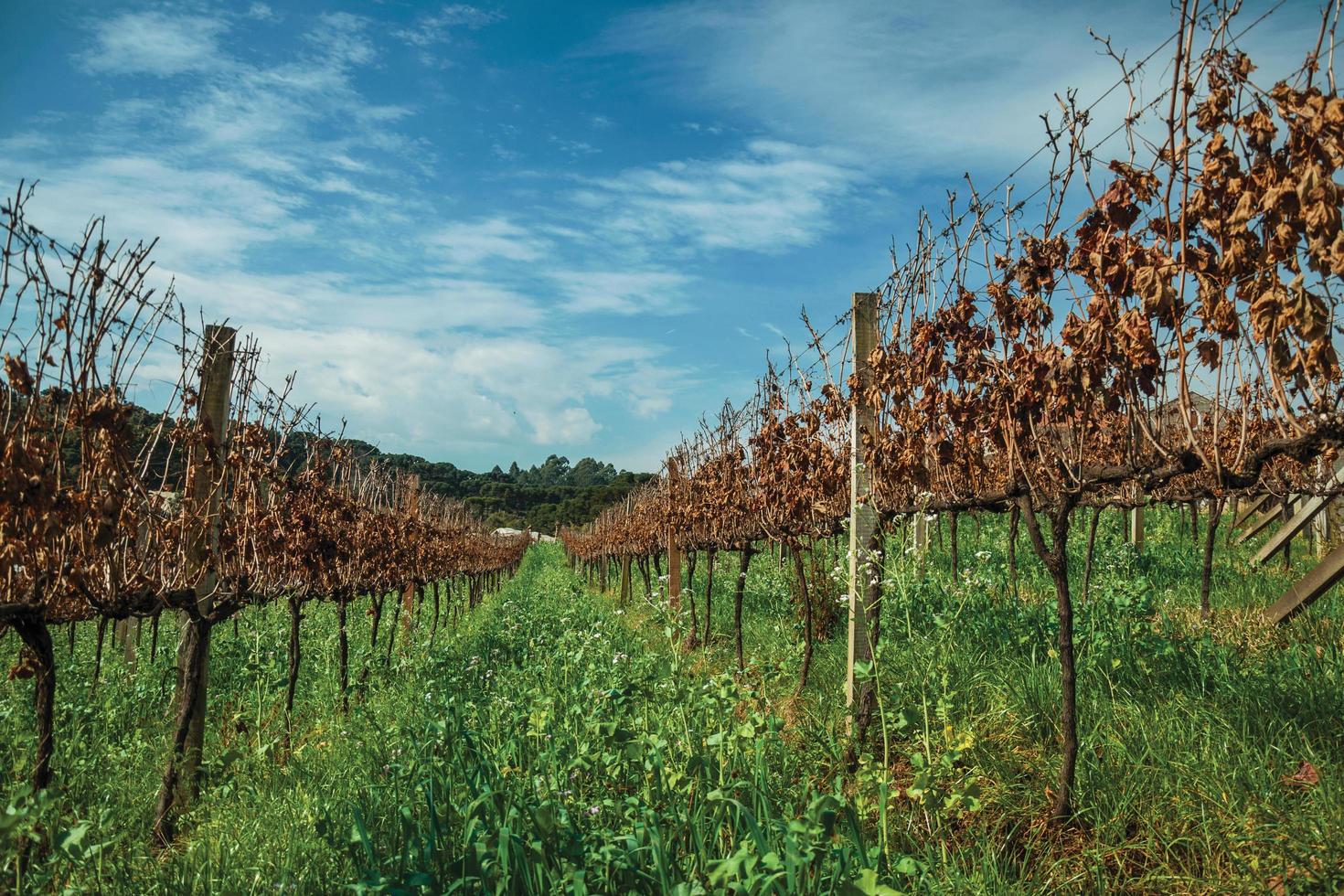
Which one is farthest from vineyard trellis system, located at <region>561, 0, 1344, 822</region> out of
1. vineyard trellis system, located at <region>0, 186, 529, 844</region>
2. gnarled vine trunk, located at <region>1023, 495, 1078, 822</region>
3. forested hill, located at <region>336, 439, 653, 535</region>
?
forested hill, located at <region>336, 439, 653, 535</region>

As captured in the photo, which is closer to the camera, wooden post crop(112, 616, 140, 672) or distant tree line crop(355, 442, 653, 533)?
wooden post crop(112, 616, 140, 672)

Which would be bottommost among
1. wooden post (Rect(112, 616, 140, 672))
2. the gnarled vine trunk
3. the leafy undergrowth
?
wooden post (Rect(112, 616, 140, 672))

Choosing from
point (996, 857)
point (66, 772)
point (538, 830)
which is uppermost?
point (538, 830)

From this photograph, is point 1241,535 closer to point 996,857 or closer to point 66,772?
point 996,857

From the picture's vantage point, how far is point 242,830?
4340 mm

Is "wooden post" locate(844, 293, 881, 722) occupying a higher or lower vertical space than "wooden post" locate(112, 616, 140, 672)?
higher

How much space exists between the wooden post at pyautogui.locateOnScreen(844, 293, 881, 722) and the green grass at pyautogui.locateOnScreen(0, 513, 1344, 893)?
387 millimetres

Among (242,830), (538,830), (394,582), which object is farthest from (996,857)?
(394,582)

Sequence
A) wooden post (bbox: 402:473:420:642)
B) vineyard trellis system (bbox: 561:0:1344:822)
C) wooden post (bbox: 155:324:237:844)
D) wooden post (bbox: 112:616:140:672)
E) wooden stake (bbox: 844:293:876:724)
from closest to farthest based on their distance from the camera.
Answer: vineyard trellis system (bbox: 561:0:1344:822), wooden post (bbox: 155:324:237:844), wooden stake (bbox: 844:293:876:724), wooden post (bbox: 112:616:140:672), wooden post (bbox: 402:473:420:642)

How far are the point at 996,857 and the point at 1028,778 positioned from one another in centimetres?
95

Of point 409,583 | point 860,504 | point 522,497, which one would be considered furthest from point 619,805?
point 522,497

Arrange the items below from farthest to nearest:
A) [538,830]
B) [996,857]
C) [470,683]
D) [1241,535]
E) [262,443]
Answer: [1241,535], [470,683], [262,443], [996,857], [538,830]

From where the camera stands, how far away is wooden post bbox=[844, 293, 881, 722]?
17.7 ft

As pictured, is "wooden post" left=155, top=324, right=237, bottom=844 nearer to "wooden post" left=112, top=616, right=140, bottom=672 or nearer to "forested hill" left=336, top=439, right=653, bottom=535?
"wooden post" left=112, top=616, right=140, bottom=672
